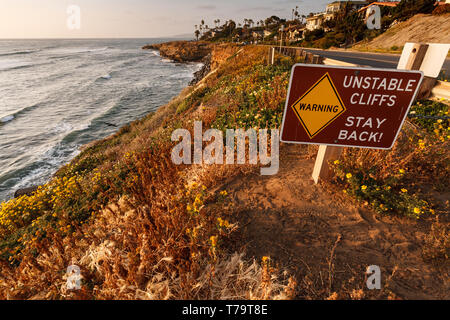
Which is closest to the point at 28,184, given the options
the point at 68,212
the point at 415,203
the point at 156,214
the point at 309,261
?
the point at 68,212

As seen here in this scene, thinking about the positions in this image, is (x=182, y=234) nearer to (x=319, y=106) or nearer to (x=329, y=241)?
(x=329, y=241)

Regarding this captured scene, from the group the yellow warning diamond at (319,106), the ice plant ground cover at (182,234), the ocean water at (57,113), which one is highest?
the yellow warning diamond at (319,106)

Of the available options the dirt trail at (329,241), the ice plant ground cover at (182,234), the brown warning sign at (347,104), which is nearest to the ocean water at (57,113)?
the ice plant ground cover at (182,234)

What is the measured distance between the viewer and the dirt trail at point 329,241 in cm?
227

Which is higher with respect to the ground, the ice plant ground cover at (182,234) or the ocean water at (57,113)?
the ice plant ground cover at (182,234)

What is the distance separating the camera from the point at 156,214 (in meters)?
2.99

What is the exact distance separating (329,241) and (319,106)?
175cm

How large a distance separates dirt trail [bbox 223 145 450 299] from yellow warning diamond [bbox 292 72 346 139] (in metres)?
1.25

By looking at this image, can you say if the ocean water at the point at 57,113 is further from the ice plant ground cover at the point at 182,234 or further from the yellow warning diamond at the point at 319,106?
the yellow warning diamond at the point at 319,106

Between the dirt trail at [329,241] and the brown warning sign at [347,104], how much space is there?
106 centimetres

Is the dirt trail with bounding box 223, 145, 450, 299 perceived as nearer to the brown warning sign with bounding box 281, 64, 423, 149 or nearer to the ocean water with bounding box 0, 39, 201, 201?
the brown warning sign with bounding box 281, 64, 423, 149

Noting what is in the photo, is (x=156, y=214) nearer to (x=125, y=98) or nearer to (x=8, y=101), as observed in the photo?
(x=125, y=98)

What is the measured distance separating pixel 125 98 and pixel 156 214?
26.1 metres

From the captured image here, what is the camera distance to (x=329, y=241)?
2.76 m
